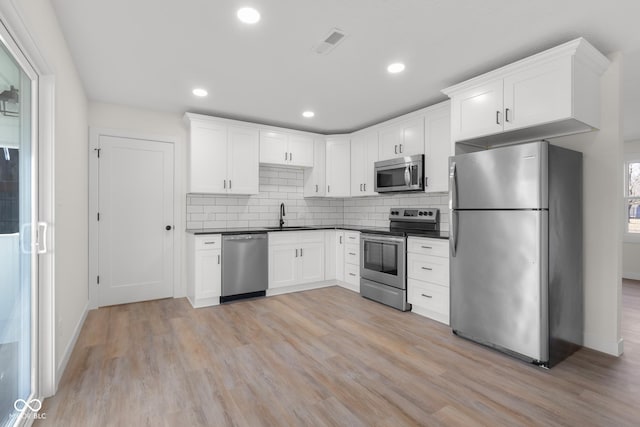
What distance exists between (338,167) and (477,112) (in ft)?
8.03

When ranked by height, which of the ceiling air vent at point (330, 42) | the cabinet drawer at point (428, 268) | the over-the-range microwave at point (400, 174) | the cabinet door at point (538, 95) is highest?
the ceiling air vent at point (330, 42)

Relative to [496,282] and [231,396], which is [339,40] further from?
[231,396]

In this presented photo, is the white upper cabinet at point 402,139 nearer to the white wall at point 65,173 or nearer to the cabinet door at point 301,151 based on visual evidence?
the cabinet door at point 301,151

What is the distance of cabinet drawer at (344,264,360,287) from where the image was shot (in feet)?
14.9

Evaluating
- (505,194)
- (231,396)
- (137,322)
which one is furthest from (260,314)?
(505,194)

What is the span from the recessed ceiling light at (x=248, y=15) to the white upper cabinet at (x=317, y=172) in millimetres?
2883

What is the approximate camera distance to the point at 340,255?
15.9ft

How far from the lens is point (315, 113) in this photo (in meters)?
4.30

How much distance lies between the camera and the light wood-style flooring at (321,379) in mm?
1852

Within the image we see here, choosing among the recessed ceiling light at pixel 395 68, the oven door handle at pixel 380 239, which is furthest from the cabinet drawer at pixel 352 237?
the recessed ceiling light at pixel 395 68

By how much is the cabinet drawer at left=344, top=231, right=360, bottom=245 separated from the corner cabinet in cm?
147

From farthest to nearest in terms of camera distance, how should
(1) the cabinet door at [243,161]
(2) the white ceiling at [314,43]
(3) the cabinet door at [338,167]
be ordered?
(3) the cabinet door at [338,167]
(1) the cabinet door at [243,161]
(2) the white ceiling at [314,43]

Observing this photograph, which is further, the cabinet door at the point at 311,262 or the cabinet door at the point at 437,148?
the cabinet door at the point at 311,262

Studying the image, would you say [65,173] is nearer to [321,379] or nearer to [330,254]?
[321,379]
